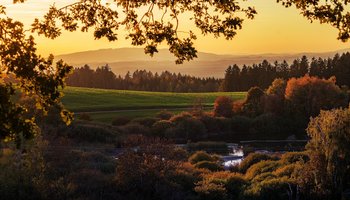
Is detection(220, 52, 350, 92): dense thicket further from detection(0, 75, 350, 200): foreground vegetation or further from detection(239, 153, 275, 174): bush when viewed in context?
detection(0, 75, 350, 200): foreground vegetation

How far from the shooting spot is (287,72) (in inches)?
5404

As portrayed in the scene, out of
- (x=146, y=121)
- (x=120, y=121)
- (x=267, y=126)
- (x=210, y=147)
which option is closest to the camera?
(x=210, y=147)

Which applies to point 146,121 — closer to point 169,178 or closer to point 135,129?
point 135,129

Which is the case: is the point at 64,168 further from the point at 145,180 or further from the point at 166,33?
the point at 166,33

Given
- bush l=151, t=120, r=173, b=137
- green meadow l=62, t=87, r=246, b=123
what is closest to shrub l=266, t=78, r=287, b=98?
green meadow l=62, t=87, r=246, b=123

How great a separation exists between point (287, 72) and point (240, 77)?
15866 mm

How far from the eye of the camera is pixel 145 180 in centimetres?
3278

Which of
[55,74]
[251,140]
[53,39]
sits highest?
[53,39]

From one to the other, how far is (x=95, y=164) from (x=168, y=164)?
742 centimetres

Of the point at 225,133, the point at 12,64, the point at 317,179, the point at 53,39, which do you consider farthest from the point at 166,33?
the point at 225,133

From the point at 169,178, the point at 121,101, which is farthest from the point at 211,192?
the point at 121,101

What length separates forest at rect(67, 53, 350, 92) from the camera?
422 ft

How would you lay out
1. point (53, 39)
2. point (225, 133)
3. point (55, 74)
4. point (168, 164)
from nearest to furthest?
point (55, 74) < point (53, 39) < point (168, 164) < point (225, 133)

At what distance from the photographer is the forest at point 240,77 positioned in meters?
128
